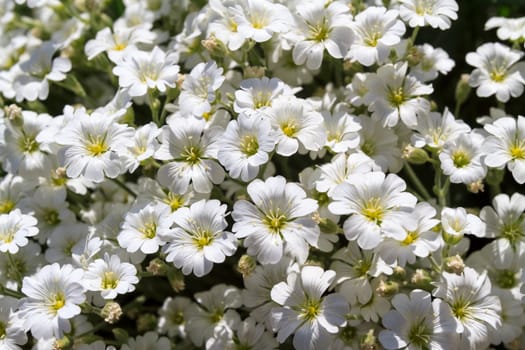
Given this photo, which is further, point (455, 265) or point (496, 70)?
point (496, 70)

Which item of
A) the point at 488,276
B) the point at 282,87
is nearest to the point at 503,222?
the point at 488,276

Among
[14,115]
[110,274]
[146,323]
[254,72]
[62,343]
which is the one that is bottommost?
[146,323]

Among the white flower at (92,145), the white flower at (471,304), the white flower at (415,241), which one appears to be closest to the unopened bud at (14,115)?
the white flower at (92,145)

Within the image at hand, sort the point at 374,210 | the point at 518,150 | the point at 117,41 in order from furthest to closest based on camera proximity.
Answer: the point at 117,41 < the point at 518,150 < the point at 374,210

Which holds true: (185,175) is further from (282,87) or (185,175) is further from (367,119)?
(367,119)

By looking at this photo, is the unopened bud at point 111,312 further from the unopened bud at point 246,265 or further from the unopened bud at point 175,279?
the unopened bud at point 246,265

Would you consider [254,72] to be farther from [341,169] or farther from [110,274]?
[110,274]

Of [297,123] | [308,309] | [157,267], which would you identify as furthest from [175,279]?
[297,123]
